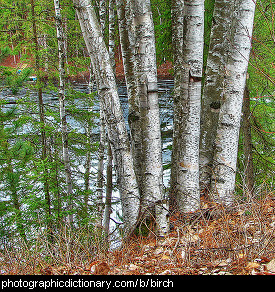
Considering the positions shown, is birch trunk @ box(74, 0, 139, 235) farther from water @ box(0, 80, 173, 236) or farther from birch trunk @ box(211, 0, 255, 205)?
water @ box(0, 80, 173, 236)

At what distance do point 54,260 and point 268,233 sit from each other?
213 centimetres

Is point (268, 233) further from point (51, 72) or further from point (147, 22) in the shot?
point (51, 72)

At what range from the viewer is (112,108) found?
3629 mm

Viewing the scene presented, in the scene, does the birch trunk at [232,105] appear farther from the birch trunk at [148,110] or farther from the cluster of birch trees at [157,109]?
the birch trunk at [148,110]

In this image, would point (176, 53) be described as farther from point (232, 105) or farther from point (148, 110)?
point (148, 110)

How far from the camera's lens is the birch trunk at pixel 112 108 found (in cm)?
346

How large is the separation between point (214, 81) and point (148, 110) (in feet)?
5.53

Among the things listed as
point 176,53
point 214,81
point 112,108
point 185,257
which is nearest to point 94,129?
point 176,53

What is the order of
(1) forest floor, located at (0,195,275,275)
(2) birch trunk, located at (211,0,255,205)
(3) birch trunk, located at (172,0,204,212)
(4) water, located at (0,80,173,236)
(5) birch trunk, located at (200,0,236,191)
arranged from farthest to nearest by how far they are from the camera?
(4) water, located at (0,80,173,236)
(5) birch trunk, located at (200,0,236,191)
(2) birch trunk, located at (211,0,255,205)
(3) birch trunk, located at (172,0,204,212)
(1) forest floor, located at (0,195,275,275)

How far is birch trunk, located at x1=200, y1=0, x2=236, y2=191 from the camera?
14.9 ft

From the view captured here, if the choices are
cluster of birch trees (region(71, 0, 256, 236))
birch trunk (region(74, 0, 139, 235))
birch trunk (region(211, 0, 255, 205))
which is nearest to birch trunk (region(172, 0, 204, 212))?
cluster of birch trees (region(71, 0, 256, 236))

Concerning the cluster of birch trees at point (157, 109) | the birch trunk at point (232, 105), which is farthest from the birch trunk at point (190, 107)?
the birch trunk at point (232, 105)

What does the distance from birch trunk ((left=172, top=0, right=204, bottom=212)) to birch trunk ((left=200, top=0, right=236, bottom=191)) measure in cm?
65

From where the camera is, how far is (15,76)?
5992 millimetres
